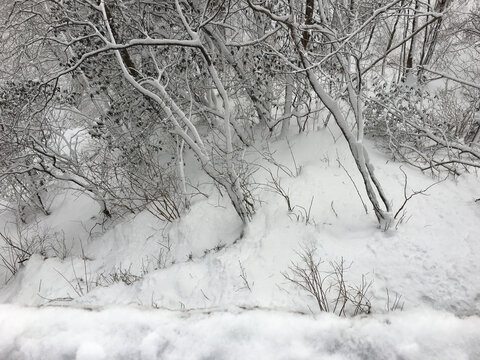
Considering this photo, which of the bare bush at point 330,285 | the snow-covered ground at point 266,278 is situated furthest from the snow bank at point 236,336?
the bare bush at point 330,285

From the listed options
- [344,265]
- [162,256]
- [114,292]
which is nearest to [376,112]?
[344,265]

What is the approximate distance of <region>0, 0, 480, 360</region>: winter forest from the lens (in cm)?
186

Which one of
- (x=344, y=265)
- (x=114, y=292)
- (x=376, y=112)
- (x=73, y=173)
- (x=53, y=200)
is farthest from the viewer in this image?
(x=53, y=200)

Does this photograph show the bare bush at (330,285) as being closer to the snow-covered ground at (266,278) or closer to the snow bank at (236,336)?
the snow-covered ground at (266,278)

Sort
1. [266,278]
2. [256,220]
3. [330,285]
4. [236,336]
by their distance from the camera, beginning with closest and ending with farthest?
[236,336] → [330,285] → [266,278] → [256,220]

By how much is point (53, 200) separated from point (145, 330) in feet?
29.4

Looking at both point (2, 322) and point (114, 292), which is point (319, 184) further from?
point (2, 322)

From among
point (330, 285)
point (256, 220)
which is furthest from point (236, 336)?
point (256, 220)

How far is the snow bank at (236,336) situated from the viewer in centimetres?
172

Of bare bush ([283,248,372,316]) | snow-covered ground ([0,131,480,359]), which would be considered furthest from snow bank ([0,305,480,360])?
bare bush ([283,248,372,316])

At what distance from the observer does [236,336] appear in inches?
72.7

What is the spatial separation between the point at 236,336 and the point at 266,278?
7.22 feet

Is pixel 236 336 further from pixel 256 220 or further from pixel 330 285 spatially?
pixel 256 220

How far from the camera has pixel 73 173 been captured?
6.59 meters
